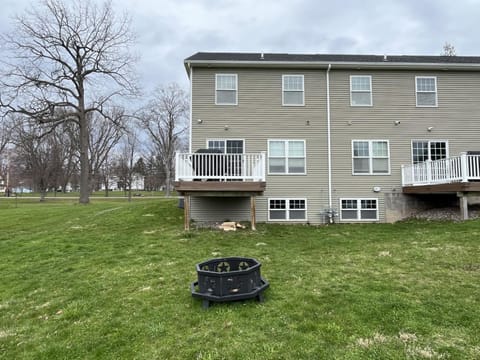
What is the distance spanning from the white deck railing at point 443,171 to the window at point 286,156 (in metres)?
4.13

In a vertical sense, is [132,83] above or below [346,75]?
above

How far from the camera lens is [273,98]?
12.0 meters

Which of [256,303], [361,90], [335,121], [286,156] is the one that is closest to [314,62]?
[361,90]

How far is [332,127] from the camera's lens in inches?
476

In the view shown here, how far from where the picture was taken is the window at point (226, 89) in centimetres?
1191

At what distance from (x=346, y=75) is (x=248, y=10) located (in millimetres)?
6986

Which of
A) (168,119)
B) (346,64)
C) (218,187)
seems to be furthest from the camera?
(168,119)

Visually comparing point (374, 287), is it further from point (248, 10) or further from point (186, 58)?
point (248, 10)

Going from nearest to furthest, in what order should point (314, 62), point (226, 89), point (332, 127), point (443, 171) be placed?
point (443, 171) → point (314, 62) → point (226, 89) → point (332, 127)

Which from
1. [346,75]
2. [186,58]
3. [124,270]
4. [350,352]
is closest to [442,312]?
[350,352]

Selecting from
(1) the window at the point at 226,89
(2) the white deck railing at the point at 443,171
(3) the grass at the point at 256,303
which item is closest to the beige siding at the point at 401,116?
(2) the white deck railing at the point at 443,171

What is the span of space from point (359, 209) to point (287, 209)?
293 cm

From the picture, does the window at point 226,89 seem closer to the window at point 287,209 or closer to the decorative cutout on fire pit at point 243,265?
the window at point 287,209

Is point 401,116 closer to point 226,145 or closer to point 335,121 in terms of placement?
point 335,121
